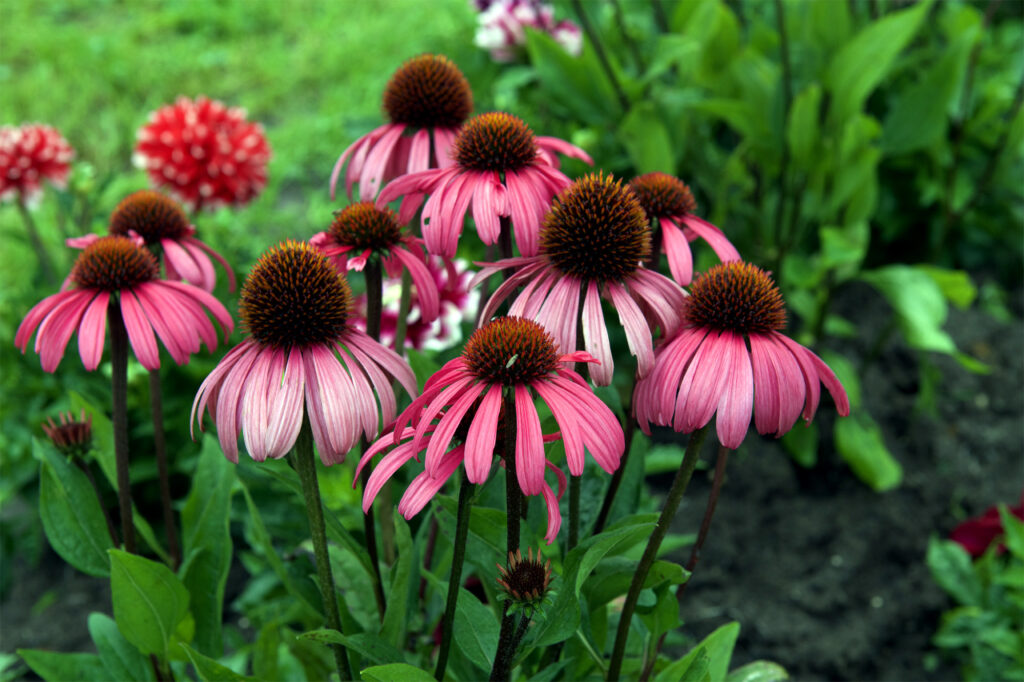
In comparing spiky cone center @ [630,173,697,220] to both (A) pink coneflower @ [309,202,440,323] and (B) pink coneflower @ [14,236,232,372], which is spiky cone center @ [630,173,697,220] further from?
(B) pink coneflower @ [14,236,232,372]

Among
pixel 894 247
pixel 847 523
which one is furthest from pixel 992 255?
pixel 847 523

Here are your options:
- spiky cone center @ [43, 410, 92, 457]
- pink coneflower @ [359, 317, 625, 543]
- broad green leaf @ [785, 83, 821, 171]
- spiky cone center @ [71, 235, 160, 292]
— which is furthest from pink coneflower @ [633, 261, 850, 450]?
broad green leaf @ [785, 83, 821, 171]

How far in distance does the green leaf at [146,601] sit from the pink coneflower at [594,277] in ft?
2.00

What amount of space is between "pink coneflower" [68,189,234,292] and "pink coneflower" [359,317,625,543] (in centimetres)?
60

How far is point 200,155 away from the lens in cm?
261

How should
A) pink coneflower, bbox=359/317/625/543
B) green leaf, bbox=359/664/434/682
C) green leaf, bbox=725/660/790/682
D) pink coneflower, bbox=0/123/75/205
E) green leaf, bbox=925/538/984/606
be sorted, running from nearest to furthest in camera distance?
pink coneflower, bbox=359/317/625/543
green leaf, bbox=359/664/434/682
green leaf, bbox=725/660/790/682
green leaf, bbox=925/538/984/606
pink coneflower, bbox=0/123/75/205

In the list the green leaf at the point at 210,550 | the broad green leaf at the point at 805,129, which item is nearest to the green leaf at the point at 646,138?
the broad green leaf at the point at 805,129

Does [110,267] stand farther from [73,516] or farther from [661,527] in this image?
[661,527]

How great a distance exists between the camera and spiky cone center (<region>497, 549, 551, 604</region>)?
0.94 meters

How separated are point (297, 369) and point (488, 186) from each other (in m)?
→ 0.32

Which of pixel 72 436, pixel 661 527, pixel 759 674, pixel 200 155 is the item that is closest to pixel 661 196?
pixel 661 527

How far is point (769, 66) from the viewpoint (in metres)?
2.71

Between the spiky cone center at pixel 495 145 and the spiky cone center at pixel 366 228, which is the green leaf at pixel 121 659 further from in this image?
the spiky cone center at pixel 495 145

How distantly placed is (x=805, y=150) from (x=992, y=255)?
4.40 feet
